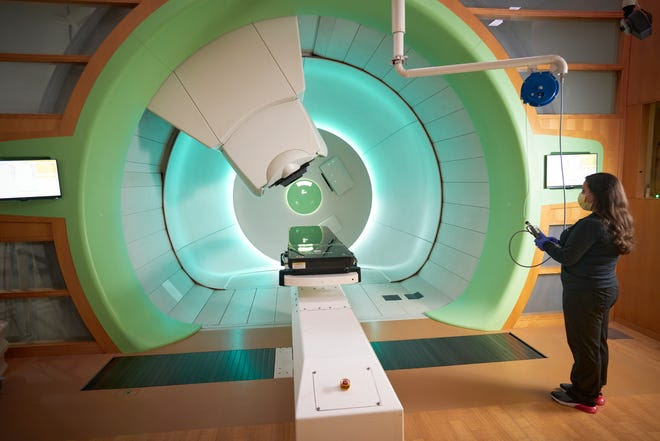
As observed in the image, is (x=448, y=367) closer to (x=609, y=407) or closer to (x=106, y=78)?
(x=609, y=407)

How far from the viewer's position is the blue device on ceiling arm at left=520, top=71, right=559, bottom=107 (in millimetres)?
2561

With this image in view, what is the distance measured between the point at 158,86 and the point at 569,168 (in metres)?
3.35

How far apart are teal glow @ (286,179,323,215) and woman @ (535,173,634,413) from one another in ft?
11.4

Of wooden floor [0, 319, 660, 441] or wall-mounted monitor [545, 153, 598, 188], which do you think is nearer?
wooden floor [0, 319, 660, 441]

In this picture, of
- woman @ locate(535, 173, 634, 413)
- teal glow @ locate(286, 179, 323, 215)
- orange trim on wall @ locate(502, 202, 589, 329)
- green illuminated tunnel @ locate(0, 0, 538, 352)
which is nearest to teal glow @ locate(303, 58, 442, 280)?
green illuminated tunnel @ locate(0, 0, 538, 352)

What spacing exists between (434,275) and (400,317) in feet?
3.09

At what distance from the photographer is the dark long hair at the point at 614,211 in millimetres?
2273

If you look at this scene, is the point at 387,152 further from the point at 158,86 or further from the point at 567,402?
the point at 567,402

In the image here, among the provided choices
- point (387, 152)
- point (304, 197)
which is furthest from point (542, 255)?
point (304, 197)

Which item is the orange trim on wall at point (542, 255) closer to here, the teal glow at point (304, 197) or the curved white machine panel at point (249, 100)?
the curved white machine panel at point (249, 100)

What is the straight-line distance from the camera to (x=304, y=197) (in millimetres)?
5648

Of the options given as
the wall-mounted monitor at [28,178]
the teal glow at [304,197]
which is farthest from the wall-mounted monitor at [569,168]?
the wall-mounted monitor at [28,178]

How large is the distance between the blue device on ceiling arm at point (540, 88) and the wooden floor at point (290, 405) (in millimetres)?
1864

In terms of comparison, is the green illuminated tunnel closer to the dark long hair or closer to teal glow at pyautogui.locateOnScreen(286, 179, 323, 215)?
the dark long hair
